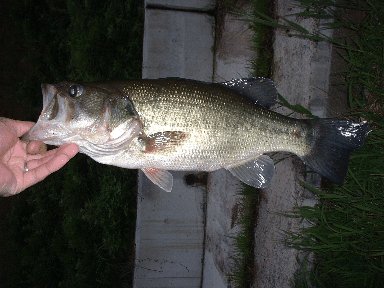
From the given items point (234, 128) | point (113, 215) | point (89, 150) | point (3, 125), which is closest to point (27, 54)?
point (113, 215)

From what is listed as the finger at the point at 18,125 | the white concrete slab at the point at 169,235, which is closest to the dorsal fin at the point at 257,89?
the finger at the point at 18,125

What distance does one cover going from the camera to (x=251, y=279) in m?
4.00

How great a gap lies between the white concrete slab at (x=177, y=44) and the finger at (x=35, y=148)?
4.99 feet

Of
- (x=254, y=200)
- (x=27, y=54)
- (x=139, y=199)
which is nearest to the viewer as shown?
(x=254, y=200)

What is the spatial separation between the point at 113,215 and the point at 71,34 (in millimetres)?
2382

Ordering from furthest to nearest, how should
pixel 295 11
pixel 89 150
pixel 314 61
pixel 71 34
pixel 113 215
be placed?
pixel 71 34
pixel 113 215
pixel 295 11
pixel 314 61
pixel 89 150

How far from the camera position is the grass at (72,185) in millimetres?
4793

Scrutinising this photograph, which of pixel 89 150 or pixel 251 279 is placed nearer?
pixel 89 150

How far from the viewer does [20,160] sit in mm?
3104

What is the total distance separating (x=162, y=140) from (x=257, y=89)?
2.72ft

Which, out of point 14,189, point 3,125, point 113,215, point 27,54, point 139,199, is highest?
point 27,54

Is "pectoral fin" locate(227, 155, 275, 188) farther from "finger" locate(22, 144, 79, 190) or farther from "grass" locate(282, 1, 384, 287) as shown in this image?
"finger" locate(22, 144, 79, 190)

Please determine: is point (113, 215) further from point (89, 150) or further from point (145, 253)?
point (89, 150)

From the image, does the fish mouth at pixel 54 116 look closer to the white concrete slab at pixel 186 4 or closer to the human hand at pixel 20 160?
the human hand at pixel 20 160
